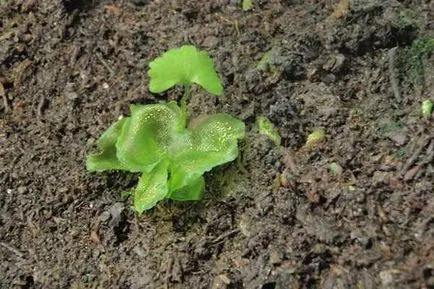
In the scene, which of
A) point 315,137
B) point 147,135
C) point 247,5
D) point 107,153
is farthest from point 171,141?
point 247,5

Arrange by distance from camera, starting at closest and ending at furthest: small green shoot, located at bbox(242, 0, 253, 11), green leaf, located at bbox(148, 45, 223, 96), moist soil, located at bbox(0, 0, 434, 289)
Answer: moist soil, located at bbox(0, 0, 434, 289) < green leaf, located at bbox(148, 45, 223, 96) < small green shoot, located at bbox(242, 0, 253, 11)

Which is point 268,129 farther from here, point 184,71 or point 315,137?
point 184,71

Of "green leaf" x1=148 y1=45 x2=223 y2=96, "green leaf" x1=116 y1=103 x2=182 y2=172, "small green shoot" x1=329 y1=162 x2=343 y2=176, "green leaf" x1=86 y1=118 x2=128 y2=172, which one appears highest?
"green leaf" x1=148 y1=45 x2=223 y2=96

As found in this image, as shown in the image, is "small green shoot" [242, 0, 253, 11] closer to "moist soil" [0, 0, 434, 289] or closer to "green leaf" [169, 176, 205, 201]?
"moist soil" [0, 0, 434, 289]

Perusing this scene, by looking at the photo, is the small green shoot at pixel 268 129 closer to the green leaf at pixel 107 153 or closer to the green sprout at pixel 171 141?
the green sprout at pixel 171 141

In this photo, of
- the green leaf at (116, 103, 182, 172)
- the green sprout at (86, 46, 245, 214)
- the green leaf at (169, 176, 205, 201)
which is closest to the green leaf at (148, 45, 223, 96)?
the green sprout at (86, 46, 245, 214)

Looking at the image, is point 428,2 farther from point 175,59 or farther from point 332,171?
point 175,59

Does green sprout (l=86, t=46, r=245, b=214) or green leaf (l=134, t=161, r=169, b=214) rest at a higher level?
green sprout (l=86, t=46, r=245, b=214)
